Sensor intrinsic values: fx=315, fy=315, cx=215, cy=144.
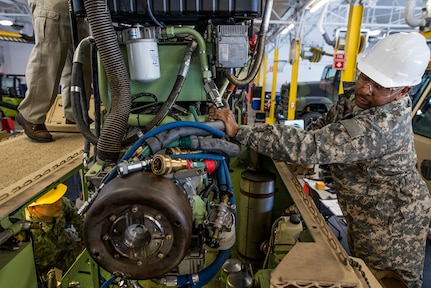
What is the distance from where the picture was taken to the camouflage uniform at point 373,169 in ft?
5.05

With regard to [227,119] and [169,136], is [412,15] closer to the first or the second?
[227,119]

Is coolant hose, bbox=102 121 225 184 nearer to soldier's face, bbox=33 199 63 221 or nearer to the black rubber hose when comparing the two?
the black rubber hose

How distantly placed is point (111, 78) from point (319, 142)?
3.32ft

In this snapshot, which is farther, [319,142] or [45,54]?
[45,54]

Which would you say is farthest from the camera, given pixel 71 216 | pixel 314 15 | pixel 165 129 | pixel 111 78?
pixel 314 15

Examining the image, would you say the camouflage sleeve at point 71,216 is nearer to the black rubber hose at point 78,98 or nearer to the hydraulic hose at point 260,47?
the black rubber hose at point 78,98

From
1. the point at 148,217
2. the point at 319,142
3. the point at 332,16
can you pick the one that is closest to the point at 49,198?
the point at 148,217

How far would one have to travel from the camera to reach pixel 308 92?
9.44 meters

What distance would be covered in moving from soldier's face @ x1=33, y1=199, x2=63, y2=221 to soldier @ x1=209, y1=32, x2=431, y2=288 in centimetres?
197

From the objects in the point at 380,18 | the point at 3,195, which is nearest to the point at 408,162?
the point at 3,195

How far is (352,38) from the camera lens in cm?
542

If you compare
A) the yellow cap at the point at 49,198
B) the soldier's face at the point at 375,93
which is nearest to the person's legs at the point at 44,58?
the yellow cap at the point at 49,198

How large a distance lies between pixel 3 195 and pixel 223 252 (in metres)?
1.07

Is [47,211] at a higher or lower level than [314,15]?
lower
